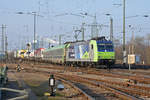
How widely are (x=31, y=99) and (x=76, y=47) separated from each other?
2601 cm

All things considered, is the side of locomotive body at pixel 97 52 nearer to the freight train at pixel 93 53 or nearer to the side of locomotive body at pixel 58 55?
the freight train at pixel 93 53

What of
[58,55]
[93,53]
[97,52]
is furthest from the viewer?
[58,55]

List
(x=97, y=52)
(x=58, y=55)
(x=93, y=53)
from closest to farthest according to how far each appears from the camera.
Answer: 1. (x=97, y=52)
2. (x=93, y=53)
3. (x=58, y=55)

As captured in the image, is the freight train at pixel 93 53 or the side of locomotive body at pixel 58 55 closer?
the freight train at pixel 93 53

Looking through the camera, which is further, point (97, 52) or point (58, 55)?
point (58, 55)

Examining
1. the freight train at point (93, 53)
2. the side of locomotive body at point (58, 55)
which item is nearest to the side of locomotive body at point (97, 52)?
the freight train at point (93, 53)

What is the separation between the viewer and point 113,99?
11031mm

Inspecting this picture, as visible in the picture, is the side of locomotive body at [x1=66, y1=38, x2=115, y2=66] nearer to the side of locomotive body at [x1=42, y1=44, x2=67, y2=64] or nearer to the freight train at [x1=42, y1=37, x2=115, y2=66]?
the freight train at [x1=42, y1=37, x2=115, y2=66]

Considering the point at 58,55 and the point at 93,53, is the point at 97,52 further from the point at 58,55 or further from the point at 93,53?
the point at 58,55

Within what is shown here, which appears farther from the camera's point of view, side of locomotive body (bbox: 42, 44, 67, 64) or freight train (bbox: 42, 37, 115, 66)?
side of locomotive body (bbox: 42, 44, 67, 64)

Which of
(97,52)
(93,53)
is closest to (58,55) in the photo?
(93,53)

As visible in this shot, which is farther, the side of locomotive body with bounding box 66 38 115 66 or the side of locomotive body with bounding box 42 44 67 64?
the side of locomotive body with bounding box 42 44 67 64

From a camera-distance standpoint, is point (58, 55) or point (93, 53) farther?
point (58, 55)

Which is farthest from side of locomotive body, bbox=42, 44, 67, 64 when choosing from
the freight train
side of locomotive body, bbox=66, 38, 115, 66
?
side of locomotive body, bbox=66, 38, 115, 66
